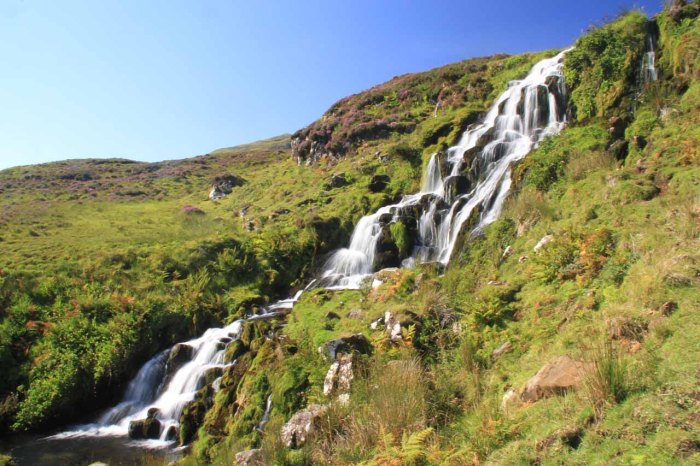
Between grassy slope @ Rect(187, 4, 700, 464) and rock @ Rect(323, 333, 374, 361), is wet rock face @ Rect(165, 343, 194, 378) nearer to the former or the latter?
grassy slope @ Rect(187, 4, 700, 464)

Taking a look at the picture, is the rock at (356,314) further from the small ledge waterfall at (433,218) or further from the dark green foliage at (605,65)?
the dark green foliage at (605,65)

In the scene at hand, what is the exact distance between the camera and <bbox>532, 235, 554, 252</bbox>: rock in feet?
31.7

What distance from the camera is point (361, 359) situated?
8.17 metres

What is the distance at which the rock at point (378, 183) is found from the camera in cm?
2280

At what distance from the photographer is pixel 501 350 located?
290 inches

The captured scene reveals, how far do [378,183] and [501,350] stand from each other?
1653 centimetres

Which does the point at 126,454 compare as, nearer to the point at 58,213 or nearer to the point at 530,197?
the point at 530,197

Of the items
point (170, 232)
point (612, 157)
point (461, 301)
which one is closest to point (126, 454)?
point (461, 301)

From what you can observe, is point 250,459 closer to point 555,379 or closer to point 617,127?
point 555,379

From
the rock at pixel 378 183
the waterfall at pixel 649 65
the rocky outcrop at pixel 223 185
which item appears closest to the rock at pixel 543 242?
the waterfall at pixel 649 65

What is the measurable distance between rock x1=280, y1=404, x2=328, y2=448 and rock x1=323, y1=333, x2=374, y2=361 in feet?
6.05

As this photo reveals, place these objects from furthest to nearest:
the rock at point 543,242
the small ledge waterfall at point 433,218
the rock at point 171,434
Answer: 1. the small ledge waterfall at point 433,218
2. the rock at point 171,434
3. the rock at point 543,242

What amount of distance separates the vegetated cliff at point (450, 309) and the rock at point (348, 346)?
0.27 feet

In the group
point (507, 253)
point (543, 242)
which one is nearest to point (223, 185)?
point (507, 253)
